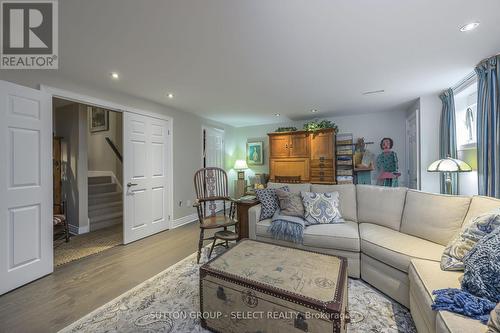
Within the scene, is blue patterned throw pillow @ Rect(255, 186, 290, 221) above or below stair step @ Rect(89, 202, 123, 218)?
above

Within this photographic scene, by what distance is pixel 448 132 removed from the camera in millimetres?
3096

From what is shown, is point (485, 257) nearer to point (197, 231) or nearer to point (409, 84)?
point (409, 84)

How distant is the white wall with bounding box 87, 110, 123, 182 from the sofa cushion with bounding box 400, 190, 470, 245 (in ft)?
20.0

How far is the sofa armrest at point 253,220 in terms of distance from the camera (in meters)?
2.74

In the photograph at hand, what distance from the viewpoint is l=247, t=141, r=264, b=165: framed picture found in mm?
5832

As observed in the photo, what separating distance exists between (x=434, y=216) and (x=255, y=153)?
428 cm

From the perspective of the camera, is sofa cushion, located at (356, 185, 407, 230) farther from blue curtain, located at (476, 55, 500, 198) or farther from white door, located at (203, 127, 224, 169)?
white door, located at (203, 127, 224, 169)

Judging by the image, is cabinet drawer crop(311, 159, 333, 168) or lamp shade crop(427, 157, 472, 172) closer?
lamp shade crop(427, 157, 472, 172)

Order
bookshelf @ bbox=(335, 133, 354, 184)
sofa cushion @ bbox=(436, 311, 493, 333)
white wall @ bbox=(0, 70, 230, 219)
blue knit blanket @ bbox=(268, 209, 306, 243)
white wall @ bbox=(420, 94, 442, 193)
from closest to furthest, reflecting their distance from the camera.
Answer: sofa cushion @ bbox=(436, 311, 493, 333) → blue knit blanket @ bbox=(268, 209, 306, 243) → white wall @ bbox=(0, 70, 230, 219) → white wall @ bbox=(420, 94, 442, 193) → bookshelf @ bbox=(335, 133, 354, 184)

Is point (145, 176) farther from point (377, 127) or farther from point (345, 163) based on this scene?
point (377, 127)

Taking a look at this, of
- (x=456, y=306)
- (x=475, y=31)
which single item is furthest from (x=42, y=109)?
(x=475, y=31)

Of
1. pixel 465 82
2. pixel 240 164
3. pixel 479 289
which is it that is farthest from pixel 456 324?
pixel 240 164

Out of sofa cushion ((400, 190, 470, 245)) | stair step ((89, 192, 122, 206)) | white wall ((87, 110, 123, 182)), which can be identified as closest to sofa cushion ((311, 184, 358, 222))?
sofa cushion ((400, 190, 470, 245))

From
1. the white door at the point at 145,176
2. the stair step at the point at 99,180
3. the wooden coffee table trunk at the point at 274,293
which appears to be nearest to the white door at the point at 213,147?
the white door at the point at 145,176
